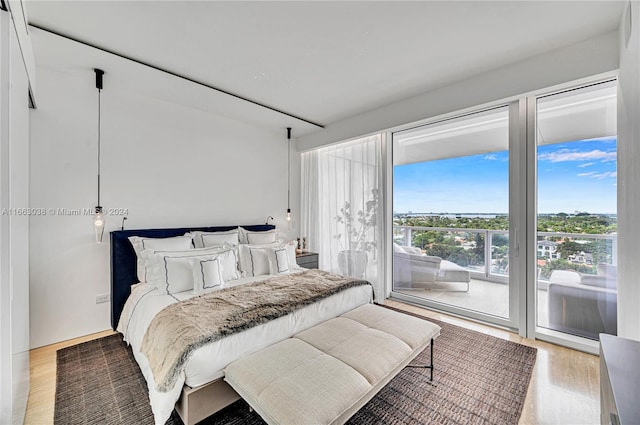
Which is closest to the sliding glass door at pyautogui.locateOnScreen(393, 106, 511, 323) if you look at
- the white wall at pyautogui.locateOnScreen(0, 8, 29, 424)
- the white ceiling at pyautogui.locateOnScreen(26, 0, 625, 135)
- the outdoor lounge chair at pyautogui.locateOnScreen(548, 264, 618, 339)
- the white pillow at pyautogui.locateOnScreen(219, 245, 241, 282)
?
the outdoor lounge chair at pyautogui.locateOnScreen(548, 264, 618, 339)

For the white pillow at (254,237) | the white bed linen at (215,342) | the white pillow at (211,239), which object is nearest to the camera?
the white bed linen at (215,342)

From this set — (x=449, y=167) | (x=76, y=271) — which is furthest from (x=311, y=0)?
(x=76, y=271)

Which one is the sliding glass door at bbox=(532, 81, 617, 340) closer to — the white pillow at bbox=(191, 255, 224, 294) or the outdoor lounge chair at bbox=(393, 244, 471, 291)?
the outdoor lounge chair at bbox=(393, 244, 471, 291)

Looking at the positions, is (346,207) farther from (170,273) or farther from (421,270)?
(170,273)

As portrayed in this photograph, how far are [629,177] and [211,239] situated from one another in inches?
152

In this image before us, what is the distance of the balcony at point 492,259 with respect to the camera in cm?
256

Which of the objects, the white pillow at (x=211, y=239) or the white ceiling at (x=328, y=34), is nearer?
the white ceiling at (x=328, y=34)

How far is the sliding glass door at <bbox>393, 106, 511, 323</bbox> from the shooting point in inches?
121

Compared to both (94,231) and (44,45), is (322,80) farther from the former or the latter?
(94,231)

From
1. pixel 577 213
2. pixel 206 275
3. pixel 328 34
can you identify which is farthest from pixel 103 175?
pixel 577 213

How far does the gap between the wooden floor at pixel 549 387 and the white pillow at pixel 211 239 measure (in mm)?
1408

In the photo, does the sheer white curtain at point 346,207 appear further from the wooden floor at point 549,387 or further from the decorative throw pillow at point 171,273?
the decorative throw pillow at point 171,273

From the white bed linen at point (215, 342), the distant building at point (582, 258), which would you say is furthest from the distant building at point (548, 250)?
the white bed linen at point (215, 342)

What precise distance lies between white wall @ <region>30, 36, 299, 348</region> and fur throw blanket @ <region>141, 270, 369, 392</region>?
4.76 ft
